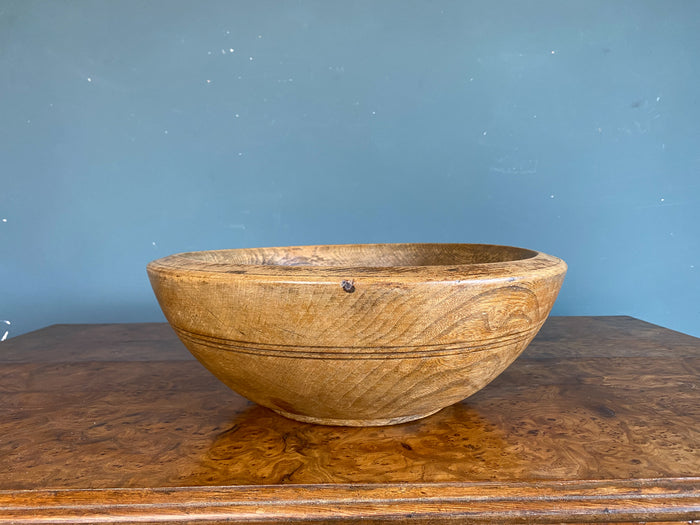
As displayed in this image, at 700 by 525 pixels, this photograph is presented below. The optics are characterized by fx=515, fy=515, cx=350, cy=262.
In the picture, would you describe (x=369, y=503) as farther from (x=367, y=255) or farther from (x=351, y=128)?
(x=351, y=128)

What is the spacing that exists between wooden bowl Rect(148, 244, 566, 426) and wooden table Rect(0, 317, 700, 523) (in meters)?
0.05

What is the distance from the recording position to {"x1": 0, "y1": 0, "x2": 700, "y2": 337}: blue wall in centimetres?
118

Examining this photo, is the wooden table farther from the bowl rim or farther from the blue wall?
the blue wall

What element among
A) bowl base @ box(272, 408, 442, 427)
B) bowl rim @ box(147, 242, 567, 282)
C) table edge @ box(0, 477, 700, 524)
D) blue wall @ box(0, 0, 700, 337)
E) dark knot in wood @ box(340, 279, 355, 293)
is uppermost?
blue wall @ box(0, 0, 700, 337)

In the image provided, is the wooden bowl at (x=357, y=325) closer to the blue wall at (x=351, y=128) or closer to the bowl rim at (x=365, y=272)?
the bowl rim at (x=365, y=272)

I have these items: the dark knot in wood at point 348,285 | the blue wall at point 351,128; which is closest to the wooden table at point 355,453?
the dark knot in wood at point 348,285

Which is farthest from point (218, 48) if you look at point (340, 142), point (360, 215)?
point (360, 215)

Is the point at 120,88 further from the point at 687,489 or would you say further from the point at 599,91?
the point at 687,489

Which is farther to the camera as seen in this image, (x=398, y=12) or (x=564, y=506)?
(x=398, y=12)

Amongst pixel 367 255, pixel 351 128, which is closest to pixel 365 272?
pixel 367 255

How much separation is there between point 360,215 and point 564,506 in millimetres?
913

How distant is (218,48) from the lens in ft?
3.88

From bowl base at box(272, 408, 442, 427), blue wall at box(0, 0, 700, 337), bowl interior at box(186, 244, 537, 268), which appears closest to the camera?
bowl base at box(272, 408, 442, 427)

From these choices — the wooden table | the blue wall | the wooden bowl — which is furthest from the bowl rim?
the blue wall
